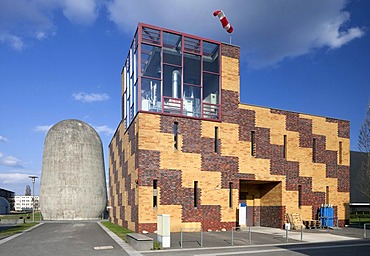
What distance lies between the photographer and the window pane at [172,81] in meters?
24.2

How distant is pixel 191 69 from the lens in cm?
2530

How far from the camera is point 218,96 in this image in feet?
83.6

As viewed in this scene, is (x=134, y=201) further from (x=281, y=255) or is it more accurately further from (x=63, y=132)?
(x=63, y=132)

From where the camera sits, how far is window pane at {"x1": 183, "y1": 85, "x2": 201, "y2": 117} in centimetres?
2461

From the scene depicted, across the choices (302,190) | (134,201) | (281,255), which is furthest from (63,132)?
(281,255)

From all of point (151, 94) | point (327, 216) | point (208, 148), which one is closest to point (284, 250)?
point (208, 148)

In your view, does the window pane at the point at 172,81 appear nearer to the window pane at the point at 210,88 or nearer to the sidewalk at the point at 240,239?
the window pane at the point at 210,88

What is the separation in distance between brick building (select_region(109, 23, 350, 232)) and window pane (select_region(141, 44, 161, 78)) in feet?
0.22

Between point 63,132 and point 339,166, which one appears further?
point 63,132

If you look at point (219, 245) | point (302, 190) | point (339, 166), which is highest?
point (339, 166)

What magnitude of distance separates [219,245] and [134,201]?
8083 millimetres

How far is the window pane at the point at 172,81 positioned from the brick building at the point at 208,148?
0.07m

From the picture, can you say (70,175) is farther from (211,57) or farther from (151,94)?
(211,57)

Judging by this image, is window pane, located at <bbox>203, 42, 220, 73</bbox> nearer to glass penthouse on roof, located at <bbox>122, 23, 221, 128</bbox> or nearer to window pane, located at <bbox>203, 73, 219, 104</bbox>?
glass penthouse on roof, located at <bbox>122, 23, 221, 128</bbox>
